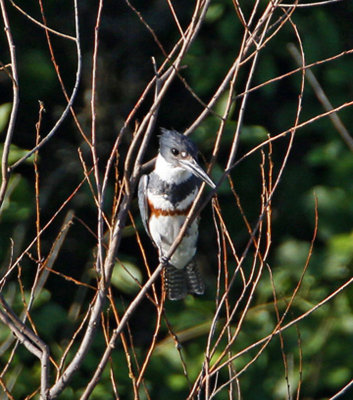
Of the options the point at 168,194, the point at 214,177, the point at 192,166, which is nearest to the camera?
the point at 192,166

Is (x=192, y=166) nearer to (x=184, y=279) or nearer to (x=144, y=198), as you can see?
(x=144, y=198)

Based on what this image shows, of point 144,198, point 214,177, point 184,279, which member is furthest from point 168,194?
point 184,279

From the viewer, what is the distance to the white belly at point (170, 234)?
137 inches

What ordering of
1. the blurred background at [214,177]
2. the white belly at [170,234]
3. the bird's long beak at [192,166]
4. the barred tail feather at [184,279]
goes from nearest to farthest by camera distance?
the bird's long beak at [192,166] → the white belly at [170,234] → the barred tail feather at [184,279] → the blurred background at [214,177]

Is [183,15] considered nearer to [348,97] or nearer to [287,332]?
[348,97]

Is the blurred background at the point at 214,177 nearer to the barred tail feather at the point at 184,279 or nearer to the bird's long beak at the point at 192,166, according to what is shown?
the barred tail feather at the point at 184,279

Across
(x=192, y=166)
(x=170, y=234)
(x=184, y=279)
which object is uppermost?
(x=192, y=166)

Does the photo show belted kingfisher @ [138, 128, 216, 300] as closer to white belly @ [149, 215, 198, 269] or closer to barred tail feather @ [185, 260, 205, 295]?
white belly @ [149, 215, 198, 269]

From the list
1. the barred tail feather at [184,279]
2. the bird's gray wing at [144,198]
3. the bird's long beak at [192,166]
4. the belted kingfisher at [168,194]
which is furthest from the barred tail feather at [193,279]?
the bird's long beak at [192,166]

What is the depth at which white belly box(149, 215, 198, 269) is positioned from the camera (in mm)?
3492

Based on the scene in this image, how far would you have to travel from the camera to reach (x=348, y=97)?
4.40 m

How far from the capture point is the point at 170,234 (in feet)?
11.5

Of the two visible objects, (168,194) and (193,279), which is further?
(193,279)

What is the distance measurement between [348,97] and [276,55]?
0.37m
